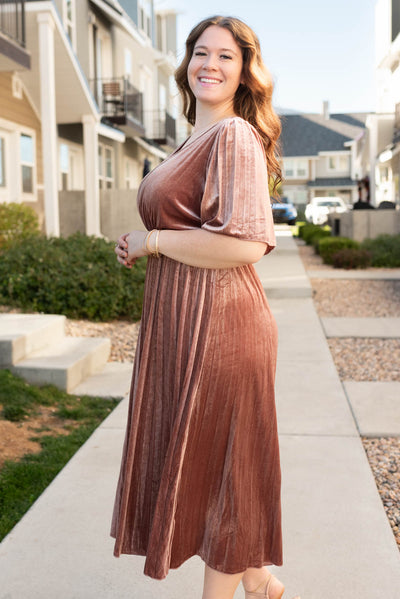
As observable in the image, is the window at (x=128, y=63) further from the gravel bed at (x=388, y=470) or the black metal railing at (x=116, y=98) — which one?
the gravel bed at (x=388, y=470)

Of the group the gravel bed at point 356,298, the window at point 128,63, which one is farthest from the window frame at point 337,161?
the gravel bed at point 356,298

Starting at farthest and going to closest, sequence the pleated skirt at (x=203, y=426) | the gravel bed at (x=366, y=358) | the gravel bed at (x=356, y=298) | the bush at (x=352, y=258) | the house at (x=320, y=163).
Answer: the house at (x=320, y=163) < the bush at (x=352, y=258) < the gravel bed at (x=356, y=298) < the gravel bed at (x=366, y=358) < the pleated skirt at (x=203, y=426)

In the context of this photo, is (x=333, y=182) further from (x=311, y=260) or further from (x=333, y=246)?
(x=333, y=246)

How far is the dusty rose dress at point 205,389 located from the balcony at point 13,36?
915 centimetres

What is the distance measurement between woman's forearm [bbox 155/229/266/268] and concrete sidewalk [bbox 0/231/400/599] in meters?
1.33

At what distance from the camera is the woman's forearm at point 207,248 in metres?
1.74

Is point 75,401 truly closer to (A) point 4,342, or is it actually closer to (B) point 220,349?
(A) point 4,342

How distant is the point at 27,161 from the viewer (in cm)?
1321

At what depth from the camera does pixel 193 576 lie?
8.26 ft

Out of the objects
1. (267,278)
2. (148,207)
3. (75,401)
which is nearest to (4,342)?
(75,401)

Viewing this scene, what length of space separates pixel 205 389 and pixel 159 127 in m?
23.7

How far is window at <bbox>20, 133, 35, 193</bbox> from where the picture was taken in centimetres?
1301

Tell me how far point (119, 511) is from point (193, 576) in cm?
70

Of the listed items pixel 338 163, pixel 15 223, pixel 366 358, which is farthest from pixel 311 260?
pixel 338 163
